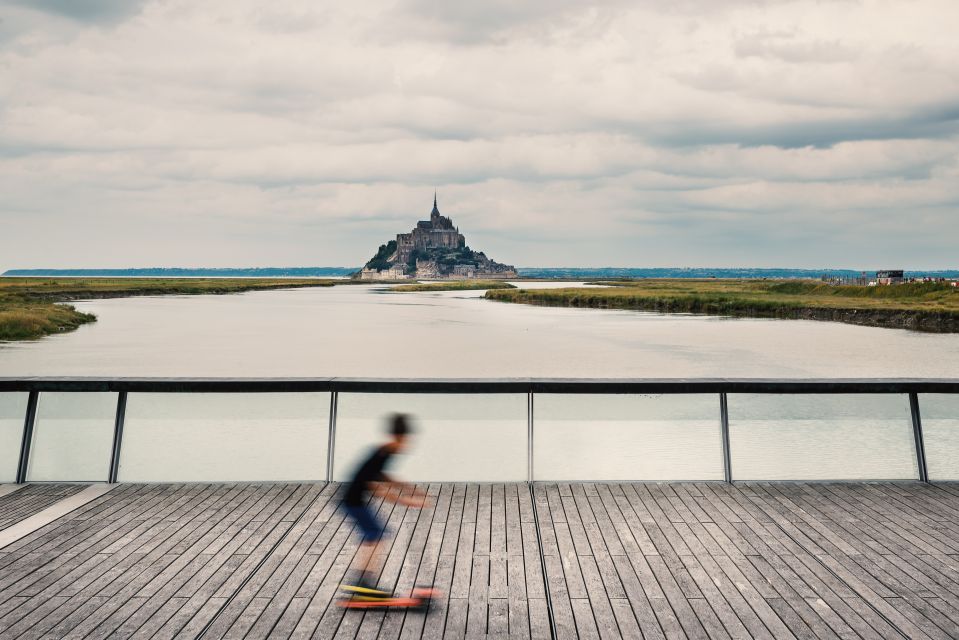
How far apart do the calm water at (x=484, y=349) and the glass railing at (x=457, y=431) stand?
18.9 meters

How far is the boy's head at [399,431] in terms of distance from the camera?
175 inches

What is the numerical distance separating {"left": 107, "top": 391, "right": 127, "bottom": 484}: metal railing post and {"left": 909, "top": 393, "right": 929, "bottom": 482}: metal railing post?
7.54 m

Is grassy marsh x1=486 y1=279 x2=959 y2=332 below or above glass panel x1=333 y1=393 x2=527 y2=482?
above

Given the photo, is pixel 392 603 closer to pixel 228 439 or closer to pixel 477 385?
pixel 477 385

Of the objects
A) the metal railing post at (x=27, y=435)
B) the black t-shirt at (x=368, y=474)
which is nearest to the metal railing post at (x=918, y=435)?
the black t-shirt at (x=368, y=474)

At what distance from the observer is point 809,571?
4969mm

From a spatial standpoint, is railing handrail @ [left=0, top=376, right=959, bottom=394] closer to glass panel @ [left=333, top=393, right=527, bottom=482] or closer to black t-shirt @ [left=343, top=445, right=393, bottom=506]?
glass panel @ [left=333, top=393, right=527, bottom=482]

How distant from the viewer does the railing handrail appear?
7.05 m

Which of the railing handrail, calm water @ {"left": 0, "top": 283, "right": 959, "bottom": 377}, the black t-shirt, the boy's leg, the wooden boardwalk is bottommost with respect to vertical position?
calm water @ {"left": 0, "top": 283, "right": 959, "bottom": 377}

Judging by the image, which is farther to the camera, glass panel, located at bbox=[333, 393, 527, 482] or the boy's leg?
glass panel, located at bbox=[333, 393, 527, 482]

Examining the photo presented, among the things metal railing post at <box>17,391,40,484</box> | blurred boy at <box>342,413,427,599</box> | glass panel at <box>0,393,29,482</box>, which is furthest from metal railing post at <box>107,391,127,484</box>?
blurred boy at <box>342,413,427,599</box>

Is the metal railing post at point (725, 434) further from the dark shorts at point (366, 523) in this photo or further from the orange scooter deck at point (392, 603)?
the dark shorts at point (366, 523)

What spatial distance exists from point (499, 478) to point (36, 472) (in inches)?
173

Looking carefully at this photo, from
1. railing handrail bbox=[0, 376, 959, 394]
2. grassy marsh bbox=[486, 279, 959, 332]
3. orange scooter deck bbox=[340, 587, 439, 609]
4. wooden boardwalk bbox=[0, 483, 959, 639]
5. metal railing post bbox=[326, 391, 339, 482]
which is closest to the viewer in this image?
wooden boardwalk bbox=[0, 483, 959, 639]
